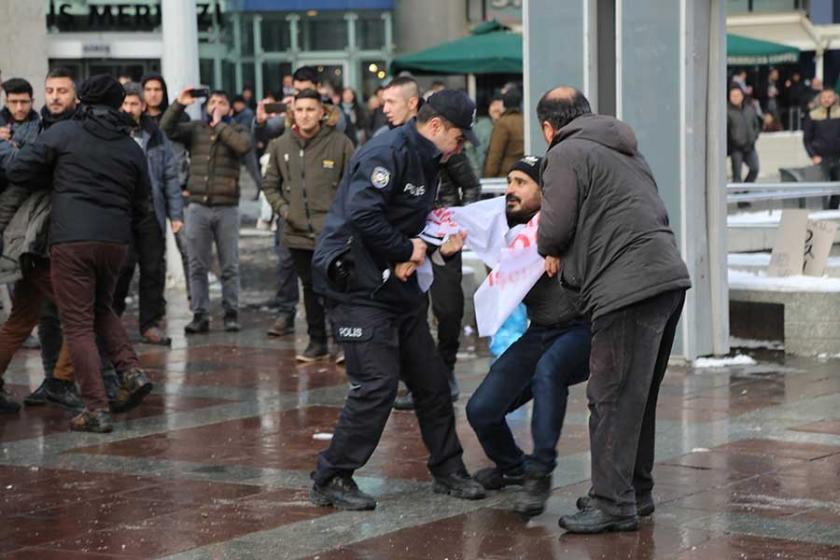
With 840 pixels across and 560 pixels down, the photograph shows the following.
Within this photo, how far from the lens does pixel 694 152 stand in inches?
464

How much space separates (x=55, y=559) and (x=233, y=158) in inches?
298

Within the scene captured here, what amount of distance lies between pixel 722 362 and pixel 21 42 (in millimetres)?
18578

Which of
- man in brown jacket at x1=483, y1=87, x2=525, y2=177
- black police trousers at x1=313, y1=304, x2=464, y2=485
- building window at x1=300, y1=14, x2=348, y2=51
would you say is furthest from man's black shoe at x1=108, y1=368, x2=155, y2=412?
building window at x1=300, y1=14, x2=348, y2=51

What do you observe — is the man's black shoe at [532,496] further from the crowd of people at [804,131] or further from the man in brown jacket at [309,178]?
the crowd of people at [804,131]

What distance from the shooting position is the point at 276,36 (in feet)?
137

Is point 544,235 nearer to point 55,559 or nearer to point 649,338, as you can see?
point 649,338

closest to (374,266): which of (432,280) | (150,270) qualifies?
(432,280)

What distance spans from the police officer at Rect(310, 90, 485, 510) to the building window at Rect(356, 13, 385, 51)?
34330 millimetres

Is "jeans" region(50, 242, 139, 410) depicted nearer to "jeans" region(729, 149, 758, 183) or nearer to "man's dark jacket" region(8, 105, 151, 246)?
"man's dark jacket" region(8, 105, 151, 246)

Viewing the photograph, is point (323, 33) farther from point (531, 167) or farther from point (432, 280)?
point (531, 167)

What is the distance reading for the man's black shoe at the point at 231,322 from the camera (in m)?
14.3

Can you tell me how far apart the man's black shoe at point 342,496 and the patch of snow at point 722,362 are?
4.64 meters

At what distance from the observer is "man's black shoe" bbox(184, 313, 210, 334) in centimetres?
1423

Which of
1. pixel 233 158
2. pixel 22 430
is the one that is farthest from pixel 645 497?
pixel 233 158
